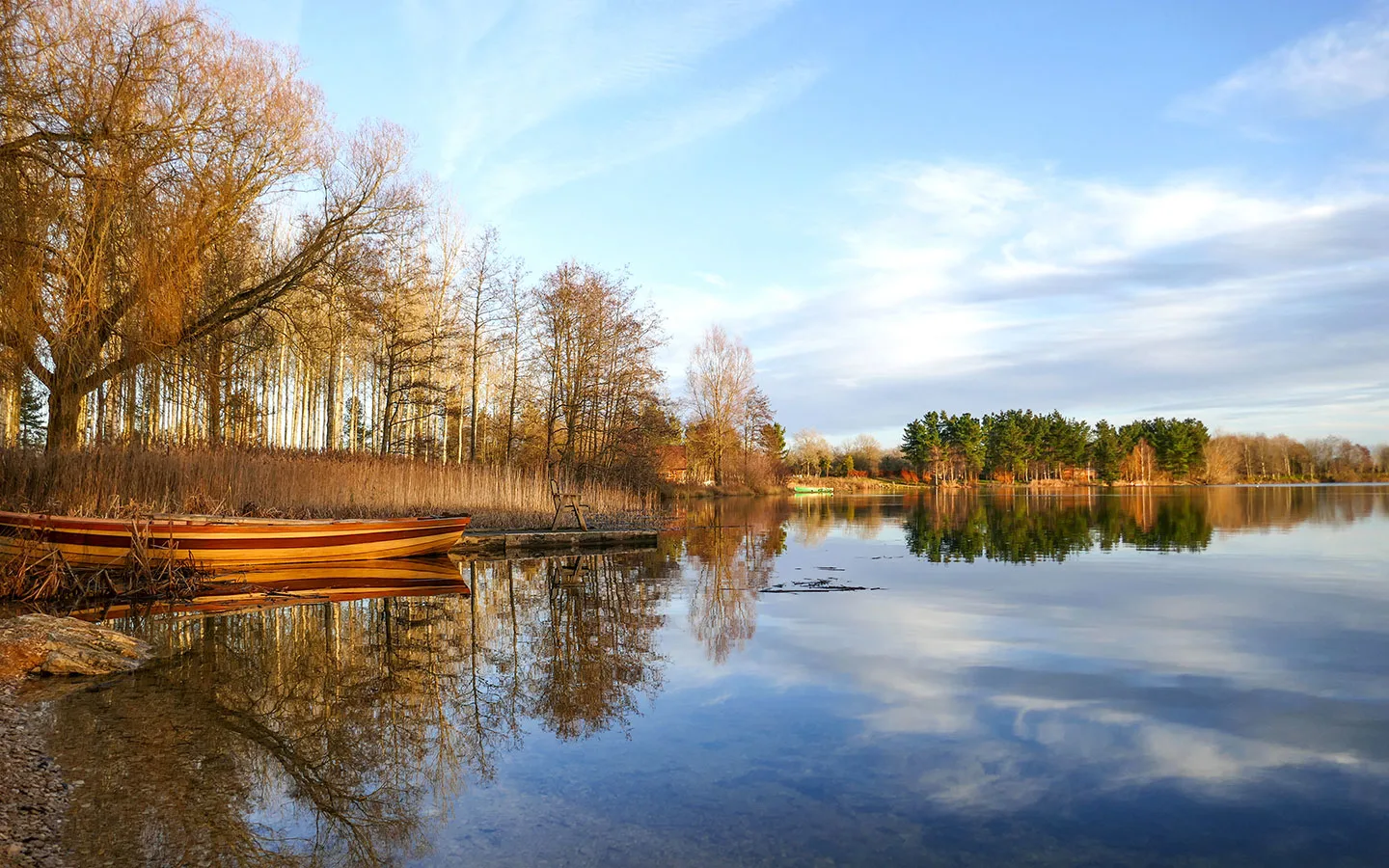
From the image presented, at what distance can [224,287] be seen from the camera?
17.7 metres

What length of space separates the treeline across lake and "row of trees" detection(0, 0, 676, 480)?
66934 mm

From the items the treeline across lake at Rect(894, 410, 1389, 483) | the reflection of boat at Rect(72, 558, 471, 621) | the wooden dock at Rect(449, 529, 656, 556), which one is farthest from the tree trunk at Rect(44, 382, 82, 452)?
the treeline across lake at Rect(894, 410, 1389, 483)

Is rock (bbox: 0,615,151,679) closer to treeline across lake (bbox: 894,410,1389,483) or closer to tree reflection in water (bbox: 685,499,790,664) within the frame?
tree reflection in water (bbox: 685,499,790,664)

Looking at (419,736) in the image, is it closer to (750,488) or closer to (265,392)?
→ (265,392)

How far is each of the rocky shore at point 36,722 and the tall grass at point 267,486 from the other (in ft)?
17.3

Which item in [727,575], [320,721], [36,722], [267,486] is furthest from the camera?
[267,486]

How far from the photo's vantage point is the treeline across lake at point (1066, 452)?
93.9 meters

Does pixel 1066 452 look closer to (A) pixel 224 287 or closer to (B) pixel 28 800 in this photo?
(A) pixel 224 287

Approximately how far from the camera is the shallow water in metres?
3.91

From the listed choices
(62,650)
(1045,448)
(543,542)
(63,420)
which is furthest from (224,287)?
(1045,448)

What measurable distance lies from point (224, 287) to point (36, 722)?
14174 millimetres

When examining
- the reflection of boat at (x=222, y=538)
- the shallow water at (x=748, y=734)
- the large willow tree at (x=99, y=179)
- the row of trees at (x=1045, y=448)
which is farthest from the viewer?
the row of trees at (x=1045, y=448)

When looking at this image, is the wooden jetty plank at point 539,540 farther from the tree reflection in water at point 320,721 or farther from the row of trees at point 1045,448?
the row of trees at point 1045,448

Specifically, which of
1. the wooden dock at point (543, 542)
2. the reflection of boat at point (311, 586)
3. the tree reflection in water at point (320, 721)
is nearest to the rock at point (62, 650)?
the tree reflection in water at point (320, 721)
